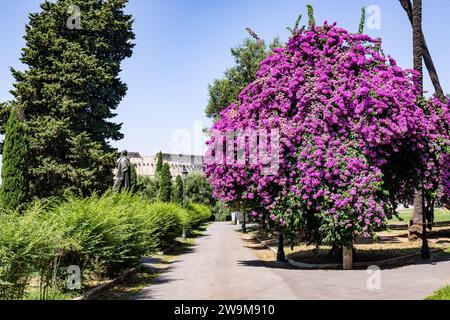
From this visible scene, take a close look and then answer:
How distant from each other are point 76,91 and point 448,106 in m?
25.3

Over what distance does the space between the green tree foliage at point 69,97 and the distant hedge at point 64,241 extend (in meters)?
17.1

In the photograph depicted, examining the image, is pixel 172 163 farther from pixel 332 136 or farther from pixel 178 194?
pixel 332 136

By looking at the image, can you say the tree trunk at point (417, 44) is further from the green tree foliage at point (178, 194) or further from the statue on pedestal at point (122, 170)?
the green tree foliage at point (178, 194)

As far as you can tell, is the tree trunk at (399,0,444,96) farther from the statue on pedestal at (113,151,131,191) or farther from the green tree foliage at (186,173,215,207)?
the green tree foliage at (186,173,215,207)

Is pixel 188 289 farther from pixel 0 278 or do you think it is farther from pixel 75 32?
pixel 75 32

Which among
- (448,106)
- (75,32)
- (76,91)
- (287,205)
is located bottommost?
(287,205)

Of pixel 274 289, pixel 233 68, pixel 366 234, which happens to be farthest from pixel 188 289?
pixel 233 68

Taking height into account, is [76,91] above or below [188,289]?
above

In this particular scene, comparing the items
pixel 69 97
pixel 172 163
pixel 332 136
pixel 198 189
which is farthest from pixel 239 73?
pixel 172 163

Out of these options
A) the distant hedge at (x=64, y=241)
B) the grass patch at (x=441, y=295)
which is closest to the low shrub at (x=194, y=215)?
the distant hedge at (x=64, y=241)

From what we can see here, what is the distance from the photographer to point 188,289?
11773mm

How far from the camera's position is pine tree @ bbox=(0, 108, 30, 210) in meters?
20.3

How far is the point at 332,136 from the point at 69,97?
79.1ft
